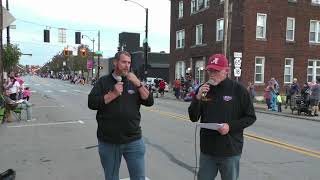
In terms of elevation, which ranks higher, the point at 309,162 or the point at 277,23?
the point at 277,23

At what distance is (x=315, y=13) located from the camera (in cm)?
3900

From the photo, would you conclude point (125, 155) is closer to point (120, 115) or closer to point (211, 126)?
point (120, 115)

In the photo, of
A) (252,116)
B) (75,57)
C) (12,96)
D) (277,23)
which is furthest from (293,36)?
(75,57)

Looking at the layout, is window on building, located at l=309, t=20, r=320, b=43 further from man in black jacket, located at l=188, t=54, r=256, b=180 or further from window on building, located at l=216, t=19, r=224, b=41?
man in black jacket, located at l=188, t=54, r=256, b=180

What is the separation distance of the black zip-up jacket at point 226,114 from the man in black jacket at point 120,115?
72cm

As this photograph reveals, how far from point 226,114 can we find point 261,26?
107ft

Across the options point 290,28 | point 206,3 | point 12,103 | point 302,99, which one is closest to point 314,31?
point 290,28

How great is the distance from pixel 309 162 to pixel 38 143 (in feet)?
20.8

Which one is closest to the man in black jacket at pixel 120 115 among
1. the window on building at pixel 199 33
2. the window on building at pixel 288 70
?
the window on building at pixel 288 70

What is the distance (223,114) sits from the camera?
4.59 metres

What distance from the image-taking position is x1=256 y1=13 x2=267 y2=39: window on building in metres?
36.1

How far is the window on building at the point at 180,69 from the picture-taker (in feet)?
154

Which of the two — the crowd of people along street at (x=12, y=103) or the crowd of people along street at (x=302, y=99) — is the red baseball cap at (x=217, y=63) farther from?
the crowd of people along street at (x=302, y=99)

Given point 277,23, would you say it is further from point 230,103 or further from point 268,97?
point 230,103
